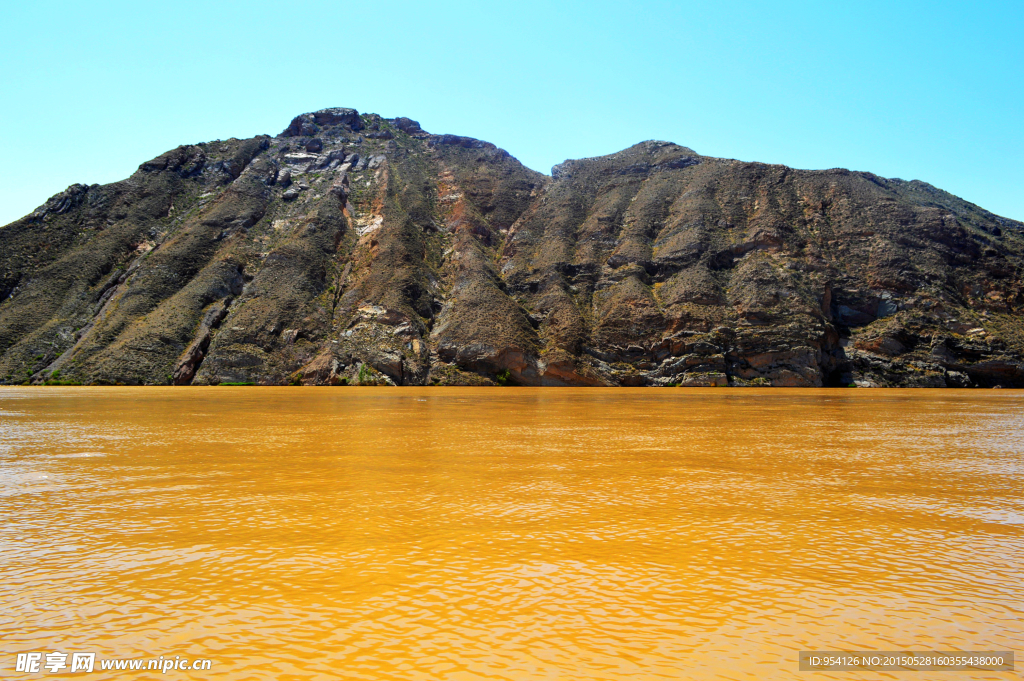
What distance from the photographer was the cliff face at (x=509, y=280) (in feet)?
182

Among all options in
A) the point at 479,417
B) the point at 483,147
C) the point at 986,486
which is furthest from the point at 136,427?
the point at 483,147

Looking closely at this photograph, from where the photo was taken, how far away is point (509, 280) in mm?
69875

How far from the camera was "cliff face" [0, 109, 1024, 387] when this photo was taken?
55.4m

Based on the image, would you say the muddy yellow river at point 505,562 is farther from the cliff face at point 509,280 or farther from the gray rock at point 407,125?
the gray rock at point 407,125

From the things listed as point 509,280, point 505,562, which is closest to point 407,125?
point 509,280

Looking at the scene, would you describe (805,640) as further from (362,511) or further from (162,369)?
(162,369)

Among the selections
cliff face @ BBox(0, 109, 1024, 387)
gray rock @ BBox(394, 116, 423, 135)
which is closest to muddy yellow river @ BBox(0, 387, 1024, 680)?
cliff face @ BBox(0, 109, 1024, 387)

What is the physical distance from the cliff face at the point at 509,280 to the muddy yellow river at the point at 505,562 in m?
46.3

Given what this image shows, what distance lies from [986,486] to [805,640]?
6.99 meters

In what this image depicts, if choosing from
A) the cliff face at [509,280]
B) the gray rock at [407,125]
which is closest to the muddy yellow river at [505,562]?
the cliff face at [509,280]

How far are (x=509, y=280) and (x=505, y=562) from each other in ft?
216

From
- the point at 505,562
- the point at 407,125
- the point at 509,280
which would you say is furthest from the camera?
the point at 407,125

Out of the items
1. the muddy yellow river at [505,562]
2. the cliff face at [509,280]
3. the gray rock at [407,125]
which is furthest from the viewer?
the gray rock at [407,125]

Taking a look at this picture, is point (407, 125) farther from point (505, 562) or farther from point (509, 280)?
point (505, 562)
